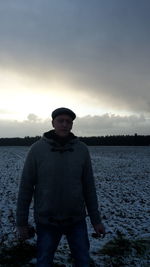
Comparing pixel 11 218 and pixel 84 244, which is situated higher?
pixel 84 244

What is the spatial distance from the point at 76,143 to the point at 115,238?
3835 mm

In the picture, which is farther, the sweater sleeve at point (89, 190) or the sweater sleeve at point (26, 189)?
the sweater sleeve at point (89, 190)

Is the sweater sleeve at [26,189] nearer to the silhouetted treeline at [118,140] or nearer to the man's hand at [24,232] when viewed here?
the man's hand at [24,232]

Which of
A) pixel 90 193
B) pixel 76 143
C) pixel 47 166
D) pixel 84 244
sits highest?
pixel 76 143

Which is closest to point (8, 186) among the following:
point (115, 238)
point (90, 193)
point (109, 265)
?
point (115, 238)

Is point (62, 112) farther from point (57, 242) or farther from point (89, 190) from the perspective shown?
point (57, 242)

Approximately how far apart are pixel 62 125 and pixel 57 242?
4.46ft

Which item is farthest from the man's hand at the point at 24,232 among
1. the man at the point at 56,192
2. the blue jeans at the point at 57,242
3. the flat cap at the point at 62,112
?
the flat cap at the point at 62,112

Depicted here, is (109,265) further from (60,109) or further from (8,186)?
(8,186)

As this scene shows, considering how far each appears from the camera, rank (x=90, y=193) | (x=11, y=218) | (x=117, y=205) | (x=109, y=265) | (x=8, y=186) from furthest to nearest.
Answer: (x=8, y=186) < (x=117, y=205) < (x=11, y=218) < (x=109, y=265) < (x=90, y=193)

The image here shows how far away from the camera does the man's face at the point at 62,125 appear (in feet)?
11.7

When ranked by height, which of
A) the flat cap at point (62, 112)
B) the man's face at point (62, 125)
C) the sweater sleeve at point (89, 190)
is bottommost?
the sweater sleeve at point (89, 190)

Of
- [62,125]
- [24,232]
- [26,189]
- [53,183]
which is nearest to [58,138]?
[62,125]

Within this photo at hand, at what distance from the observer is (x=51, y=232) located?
3.46 m
